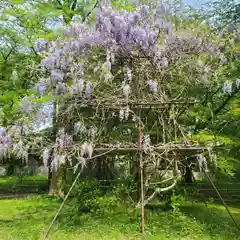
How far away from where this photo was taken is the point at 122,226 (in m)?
5.62

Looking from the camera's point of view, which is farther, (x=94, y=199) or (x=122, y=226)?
(x=94, y=199)

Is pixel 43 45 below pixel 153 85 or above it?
above

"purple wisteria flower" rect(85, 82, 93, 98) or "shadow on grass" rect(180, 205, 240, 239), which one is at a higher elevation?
"purple wisteria flower" rect(85, 82, 93, 98)

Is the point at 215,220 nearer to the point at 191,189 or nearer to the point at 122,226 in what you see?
the point at 191,189

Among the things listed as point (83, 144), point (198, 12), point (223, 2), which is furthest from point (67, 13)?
point (83, 144)

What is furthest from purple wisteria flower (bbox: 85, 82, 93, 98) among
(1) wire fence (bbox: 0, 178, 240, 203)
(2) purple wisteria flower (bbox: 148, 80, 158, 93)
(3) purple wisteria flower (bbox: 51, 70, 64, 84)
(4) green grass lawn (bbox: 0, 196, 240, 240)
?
(4) green grass lawn (bbox: 0, 196, 240, 240)

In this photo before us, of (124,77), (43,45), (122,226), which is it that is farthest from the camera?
(43,45)

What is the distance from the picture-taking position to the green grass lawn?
5.16 metres

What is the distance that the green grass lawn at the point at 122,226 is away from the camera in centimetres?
516

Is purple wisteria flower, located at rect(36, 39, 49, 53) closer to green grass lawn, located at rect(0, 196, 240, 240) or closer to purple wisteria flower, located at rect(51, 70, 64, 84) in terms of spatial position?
purple wisteria flower, located at rect(51, 70, 64, 84)

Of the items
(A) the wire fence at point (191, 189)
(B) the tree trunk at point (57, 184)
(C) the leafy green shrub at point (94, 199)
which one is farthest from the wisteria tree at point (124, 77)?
(B) the tree trunk at point (57, 184)

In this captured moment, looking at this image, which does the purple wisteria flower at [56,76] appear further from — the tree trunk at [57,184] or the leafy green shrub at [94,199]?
the tree trunk at [57,184]

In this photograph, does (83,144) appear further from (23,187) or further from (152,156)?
(23,187)

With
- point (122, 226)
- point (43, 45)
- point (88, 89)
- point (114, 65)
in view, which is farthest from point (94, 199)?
point (43, 45)
